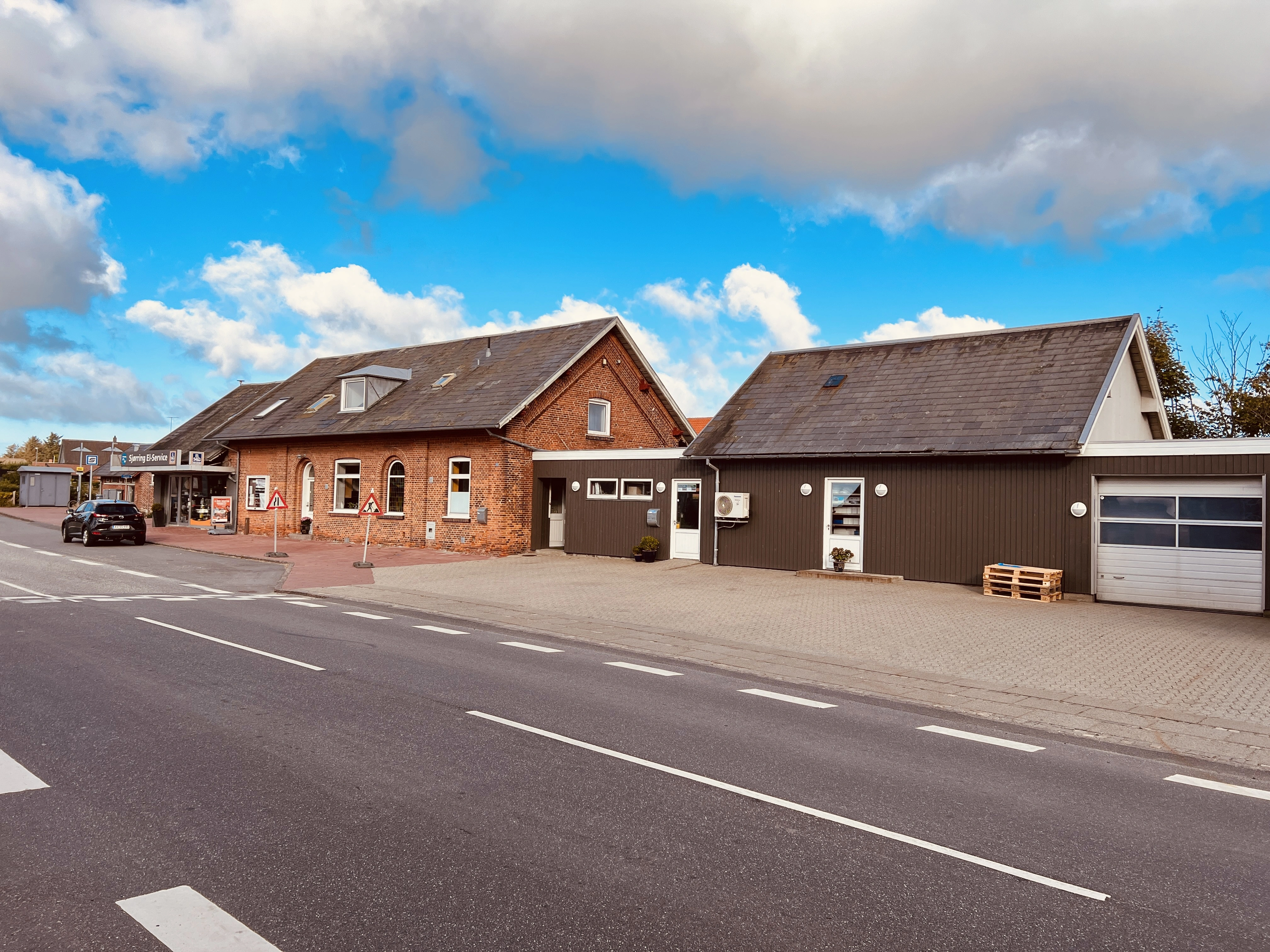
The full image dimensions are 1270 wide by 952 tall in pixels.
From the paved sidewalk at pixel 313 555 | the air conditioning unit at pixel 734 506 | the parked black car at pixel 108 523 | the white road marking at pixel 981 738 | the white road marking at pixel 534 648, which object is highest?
the air conditioning unit at pixel 734 506

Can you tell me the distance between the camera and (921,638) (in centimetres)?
1207

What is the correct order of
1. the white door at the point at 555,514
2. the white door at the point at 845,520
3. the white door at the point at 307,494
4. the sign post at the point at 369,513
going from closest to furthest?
the white door at the point at 845,520
the sign post at the point at 369,513
the white door at the point at 555,514
the white door at the point at 307,494

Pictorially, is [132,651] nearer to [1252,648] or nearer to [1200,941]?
[1200,941]

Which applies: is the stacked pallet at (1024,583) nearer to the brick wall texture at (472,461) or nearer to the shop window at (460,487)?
the brick wall texture at (472,461)

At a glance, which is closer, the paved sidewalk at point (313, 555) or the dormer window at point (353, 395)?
the paved sidewalk at point (313, 555)

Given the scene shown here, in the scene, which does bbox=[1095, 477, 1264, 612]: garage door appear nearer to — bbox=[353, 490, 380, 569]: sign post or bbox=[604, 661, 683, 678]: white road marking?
bbox=[604, 661, 683, 678]: white road marking

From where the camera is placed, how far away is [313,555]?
24.7 m

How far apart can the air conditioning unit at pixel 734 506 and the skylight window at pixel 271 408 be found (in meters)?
20.9

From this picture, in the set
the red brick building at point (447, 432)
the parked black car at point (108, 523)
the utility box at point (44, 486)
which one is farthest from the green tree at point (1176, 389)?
the utility box at point (44, 486)

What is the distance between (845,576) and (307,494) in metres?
20.0

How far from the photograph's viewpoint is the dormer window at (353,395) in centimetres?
3038

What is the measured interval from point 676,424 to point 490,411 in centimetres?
978

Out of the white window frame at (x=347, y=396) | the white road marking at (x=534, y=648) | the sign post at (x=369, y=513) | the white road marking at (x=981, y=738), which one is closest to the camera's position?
the white road marking at (x=981, y=738)

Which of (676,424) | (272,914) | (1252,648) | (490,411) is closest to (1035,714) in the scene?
(1252,648)
